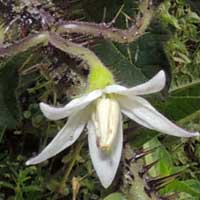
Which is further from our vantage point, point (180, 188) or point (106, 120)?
point (180, 188)

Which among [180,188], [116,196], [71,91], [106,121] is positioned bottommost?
[180,188]

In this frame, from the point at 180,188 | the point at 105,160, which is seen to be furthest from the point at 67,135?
the point at 180,188

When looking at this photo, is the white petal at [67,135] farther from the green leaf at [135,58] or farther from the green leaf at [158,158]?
the green leaf at [158,158]

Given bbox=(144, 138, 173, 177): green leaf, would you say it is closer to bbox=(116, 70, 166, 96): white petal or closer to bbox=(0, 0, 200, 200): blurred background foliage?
bbox=(0, 0, 200, 200): blurred background foliage

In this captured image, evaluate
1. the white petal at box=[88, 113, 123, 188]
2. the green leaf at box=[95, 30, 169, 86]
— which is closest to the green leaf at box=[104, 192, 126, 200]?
the white petal at box=[88, 113, 123, 188]

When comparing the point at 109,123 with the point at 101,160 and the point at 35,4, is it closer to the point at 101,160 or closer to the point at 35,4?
the point at 101,160

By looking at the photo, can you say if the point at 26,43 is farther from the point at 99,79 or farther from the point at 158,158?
the point at 158,158

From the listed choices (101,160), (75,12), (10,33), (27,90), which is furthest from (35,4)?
(27,90)
